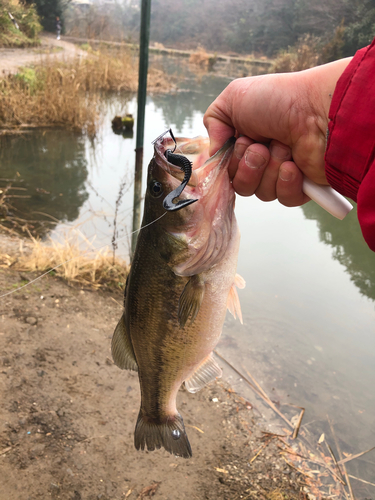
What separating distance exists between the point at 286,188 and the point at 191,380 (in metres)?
0.91

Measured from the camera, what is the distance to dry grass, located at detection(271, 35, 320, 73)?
32.1ft

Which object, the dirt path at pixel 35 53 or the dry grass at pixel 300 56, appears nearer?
the dirt path at pixel 35 53

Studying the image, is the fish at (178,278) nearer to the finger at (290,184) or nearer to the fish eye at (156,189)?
the fish eye at (156,189)

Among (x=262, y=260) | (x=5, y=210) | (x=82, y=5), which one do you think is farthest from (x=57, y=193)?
(x=82, y=5)

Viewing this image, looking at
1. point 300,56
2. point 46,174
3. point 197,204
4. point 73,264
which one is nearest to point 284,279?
point 73,264

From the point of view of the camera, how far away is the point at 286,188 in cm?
141

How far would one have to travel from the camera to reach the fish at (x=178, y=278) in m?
1.27

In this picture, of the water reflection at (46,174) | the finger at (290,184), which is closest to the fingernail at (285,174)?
the finger at (290,184)

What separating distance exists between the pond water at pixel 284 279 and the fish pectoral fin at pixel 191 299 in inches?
89.9

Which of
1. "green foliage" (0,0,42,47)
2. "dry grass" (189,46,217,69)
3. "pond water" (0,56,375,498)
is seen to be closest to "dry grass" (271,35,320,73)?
"pond water" (0,56,375,498)

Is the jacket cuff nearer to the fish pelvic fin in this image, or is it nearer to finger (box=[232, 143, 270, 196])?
finger (box=[232, 143, 270, 196])

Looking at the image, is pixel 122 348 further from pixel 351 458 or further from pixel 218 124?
pixel 351 458

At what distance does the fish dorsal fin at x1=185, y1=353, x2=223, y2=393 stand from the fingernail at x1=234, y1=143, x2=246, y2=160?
2.81ft

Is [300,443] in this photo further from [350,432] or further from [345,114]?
[345,114]
